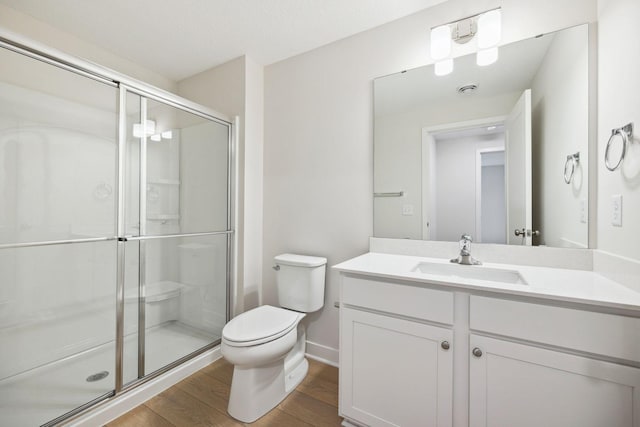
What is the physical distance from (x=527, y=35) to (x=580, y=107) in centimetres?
48

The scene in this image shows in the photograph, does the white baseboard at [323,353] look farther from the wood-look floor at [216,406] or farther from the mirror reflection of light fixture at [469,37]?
the mirror reflection of light fixture at [469,37]

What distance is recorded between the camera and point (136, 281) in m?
1.72

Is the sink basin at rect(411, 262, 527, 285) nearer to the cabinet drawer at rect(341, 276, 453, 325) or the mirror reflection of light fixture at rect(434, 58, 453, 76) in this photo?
the cabinet drawer at rect(341, 276, 453, 325)

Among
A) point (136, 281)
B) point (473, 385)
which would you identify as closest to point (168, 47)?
point (136, 281)

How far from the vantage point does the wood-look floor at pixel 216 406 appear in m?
1.45

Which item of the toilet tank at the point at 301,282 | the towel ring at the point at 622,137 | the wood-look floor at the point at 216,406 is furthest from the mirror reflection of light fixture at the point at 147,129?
the towel ring at the point at 622,137

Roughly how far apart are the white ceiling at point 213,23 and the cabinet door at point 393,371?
179 cm

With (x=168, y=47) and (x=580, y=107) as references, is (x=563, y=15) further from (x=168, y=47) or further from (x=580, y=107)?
(x=168, y=47)

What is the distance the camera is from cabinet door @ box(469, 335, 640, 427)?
883mm

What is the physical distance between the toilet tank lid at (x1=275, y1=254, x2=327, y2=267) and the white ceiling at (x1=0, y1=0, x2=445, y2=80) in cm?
159

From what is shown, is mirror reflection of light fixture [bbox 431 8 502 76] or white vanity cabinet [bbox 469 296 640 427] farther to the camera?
mirror reflection of light fixture [bbox 431 8 502 76]

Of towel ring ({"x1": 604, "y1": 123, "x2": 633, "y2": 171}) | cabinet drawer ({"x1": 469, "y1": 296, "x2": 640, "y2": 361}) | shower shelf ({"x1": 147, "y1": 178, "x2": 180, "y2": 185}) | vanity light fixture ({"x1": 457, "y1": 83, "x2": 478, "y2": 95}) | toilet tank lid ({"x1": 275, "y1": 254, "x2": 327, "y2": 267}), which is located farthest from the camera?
toilet tank lid ({"x1": 275, "y1": 254, "x2": 327, "y2": 267})

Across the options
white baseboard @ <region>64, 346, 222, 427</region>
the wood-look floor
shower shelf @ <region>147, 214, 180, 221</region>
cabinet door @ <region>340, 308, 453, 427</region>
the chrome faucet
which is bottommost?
the wood-look floor

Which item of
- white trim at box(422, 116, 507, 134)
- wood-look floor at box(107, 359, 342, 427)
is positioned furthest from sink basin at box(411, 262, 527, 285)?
wood-look floor at box(107, 359, 342, 427)
